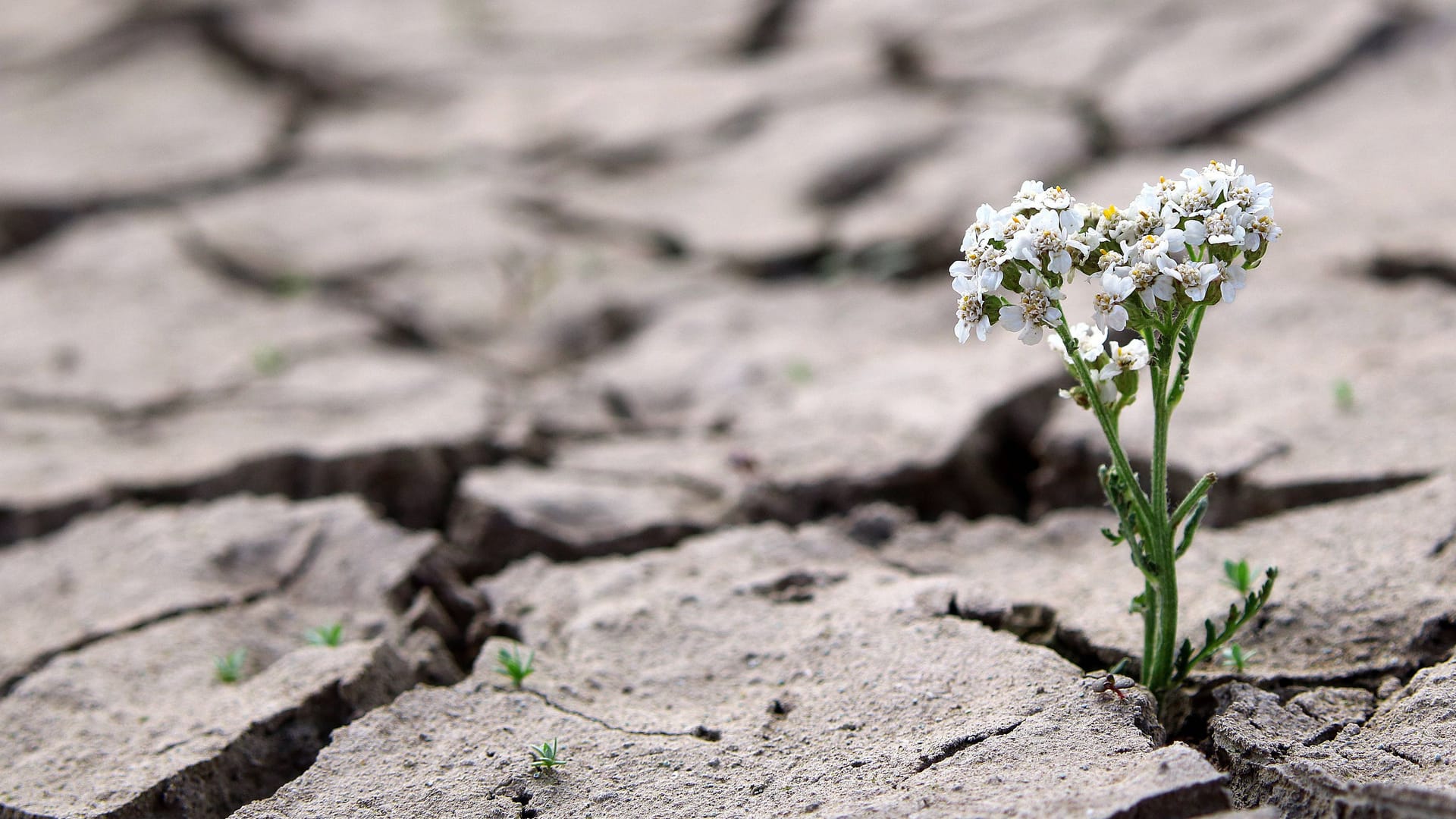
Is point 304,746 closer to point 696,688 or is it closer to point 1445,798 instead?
point 696,688

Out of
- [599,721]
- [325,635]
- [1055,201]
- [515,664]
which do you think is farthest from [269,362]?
[1055,201]

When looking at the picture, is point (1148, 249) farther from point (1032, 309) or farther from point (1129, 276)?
point (1032, 309)

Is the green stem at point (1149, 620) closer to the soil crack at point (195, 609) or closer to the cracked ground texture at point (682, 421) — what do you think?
the cracked ground texture at point (682, 421)

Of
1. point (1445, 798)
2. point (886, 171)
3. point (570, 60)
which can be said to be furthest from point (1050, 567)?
point (570, 60)

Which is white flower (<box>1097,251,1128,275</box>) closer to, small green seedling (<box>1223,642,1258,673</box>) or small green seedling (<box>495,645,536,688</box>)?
small green seedling (<box>1223,642,1258,673</box>)

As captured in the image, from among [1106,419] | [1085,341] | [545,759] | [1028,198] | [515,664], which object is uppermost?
[1028,198]

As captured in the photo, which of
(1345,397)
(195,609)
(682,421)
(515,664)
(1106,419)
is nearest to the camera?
(1106,419)

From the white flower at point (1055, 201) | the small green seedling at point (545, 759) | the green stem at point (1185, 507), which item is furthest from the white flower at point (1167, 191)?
the small green seedling at point (545, 759)
